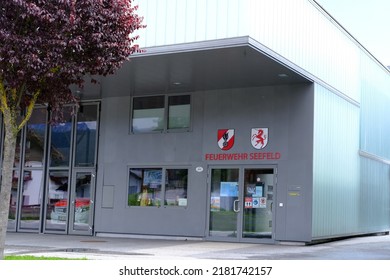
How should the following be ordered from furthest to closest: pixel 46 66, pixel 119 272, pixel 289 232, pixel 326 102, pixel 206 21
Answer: pixel 326 102 → pixel 289 232 → pixel 206 21 → pixel 46 66 → pixel 119 272

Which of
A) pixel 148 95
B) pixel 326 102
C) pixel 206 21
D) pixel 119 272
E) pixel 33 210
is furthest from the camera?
pixel 33 210

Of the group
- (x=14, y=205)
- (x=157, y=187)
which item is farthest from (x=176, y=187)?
(x=14, y=205)

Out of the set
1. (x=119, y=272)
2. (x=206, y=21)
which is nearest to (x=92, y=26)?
(x=119, y=272)

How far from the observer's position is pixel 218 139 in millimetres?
17562

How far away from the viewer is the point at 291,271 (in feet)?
26.4

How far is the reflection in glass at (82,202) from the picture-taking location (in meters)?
19.6

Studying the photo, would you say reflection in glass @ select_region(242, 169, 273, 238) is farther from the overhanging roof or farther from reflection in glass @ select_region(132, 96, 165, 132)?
reflection in glass @ select_region(132, 96, 165, 132)

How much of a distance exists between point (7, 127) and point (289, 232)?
924 cm

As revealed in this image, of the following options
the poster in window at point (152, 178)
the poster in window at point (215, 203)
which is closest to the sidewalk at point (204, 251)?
the poster in window at point (215, 203)

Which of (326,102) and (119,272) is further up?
(326,102)

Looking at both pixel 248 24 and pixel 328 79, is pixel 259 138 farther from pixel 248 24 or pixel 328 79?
pixel 248 24

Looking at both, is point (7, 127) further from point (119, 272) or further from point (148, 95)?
point (148, 95)

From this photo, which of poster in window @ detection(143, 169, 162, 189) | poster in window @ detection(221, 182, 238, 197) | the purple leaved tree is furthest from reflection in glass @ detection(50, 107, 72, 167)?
the purple leaved tree

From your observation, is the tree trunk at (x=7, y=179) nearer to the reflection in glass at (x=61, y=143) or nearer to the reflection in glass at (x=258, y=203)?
the reflection in glass at (x=258, y=203)
